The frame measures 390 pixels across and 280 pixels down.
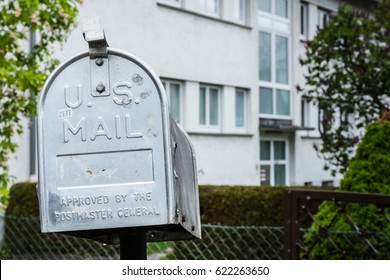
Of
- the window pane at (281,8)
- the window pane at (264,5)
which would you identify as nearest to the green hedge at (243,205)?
the window pane at (264,5)

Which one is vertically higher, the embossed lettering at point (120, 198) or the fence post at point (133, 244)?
the embossed lettering at point (120, 198)

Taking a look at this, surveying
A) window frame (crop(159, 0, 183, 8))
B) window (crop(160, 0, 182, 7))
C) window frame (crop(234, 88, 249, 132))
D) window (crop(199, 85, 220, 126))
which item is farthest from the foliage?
window frame (crop(234, 88, 249, 132))

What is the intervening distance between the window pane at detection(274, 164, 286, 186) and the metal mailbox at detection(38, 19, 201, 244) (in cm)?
1860

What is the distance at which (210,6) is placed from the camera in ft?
56.4

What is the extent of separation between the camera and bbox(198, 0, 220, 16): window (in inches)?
662

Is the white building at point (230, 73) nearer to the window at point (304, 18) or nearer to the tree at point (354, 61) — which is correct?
the window at point (304, 18)

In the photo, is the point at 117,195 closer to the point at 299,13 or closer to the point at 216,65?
the point at 216,65

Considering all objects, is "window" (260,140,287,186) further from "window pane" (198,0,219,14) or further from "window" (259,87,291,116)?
"window pane" (198,0,219,14)

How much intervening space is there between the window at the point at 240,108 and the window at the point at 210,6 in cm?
207

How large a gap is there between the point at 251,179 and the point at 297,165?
261cm

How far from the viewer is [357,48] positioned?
11812 mm

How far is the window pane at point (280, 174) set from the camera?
20.2 m

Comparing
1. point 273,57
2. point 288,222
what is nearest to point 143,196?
point 288,222

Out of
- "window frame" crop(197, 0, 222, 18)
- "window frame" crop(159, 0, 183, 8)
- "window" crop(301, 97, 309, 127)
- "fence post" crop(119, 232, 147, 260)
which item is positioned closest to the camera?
"fence post" crop(119, 232, 147, 260)
